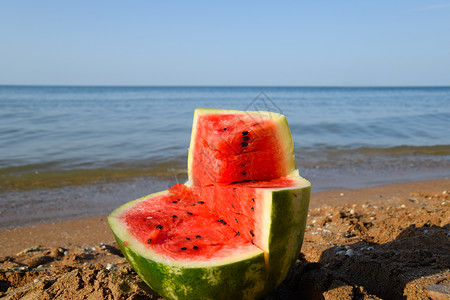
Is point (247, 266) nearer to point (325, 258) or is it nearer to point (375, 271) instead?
point (375, 271)

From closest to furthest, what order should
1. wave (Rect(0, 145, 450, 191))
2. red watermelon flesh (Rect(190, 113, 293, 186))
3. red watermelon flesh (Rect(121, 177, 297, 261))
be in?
1. red watermelon flesh (Rect(121, 177, 297, 261))
2. red watermelon flesh (Rect(190, 113, 293, 186))
3. wave (Rect(0, 145, 450, 191))

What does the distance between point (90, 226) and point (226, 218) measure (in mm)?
3140

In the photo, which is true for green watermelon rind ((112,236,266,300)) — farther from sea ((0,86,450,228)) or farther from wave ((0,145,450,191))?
wave ((0,145,450,191))

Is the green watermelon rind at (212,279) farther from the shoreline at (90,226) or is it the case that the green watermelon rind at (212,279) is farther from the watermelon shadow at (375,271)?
the shoreline at (90,226)

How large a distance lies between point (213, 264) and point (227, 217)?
1.34ft

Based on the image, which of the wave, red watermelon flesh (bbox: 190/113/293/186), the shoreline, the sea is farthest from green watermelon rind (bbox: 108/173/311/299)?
the wave

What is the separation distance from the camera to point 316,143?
1061 centimetres

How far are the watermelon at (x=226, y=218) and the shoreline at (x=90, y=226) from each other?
2149mm

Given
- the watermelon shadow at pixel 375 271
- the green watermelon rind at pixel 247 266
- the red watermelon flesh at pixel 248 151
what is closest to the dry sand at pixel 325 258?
the watermelon shadow at pixel 375 271

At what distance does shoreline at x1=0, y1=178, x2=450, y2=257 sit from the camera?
396 centimetres

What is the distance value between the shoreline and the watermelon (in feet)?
7.05

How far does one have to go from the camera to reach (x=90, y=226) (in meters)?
4.52

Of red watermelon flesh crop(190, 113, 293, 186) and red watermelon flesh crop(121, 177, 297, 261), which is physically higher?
red watermelon flesh crop(190, 113, 293, 186)

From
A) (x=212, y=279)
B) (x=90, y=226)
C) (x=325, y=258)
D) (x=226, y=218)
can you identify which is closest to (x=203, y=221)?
(x=226, y=218)
